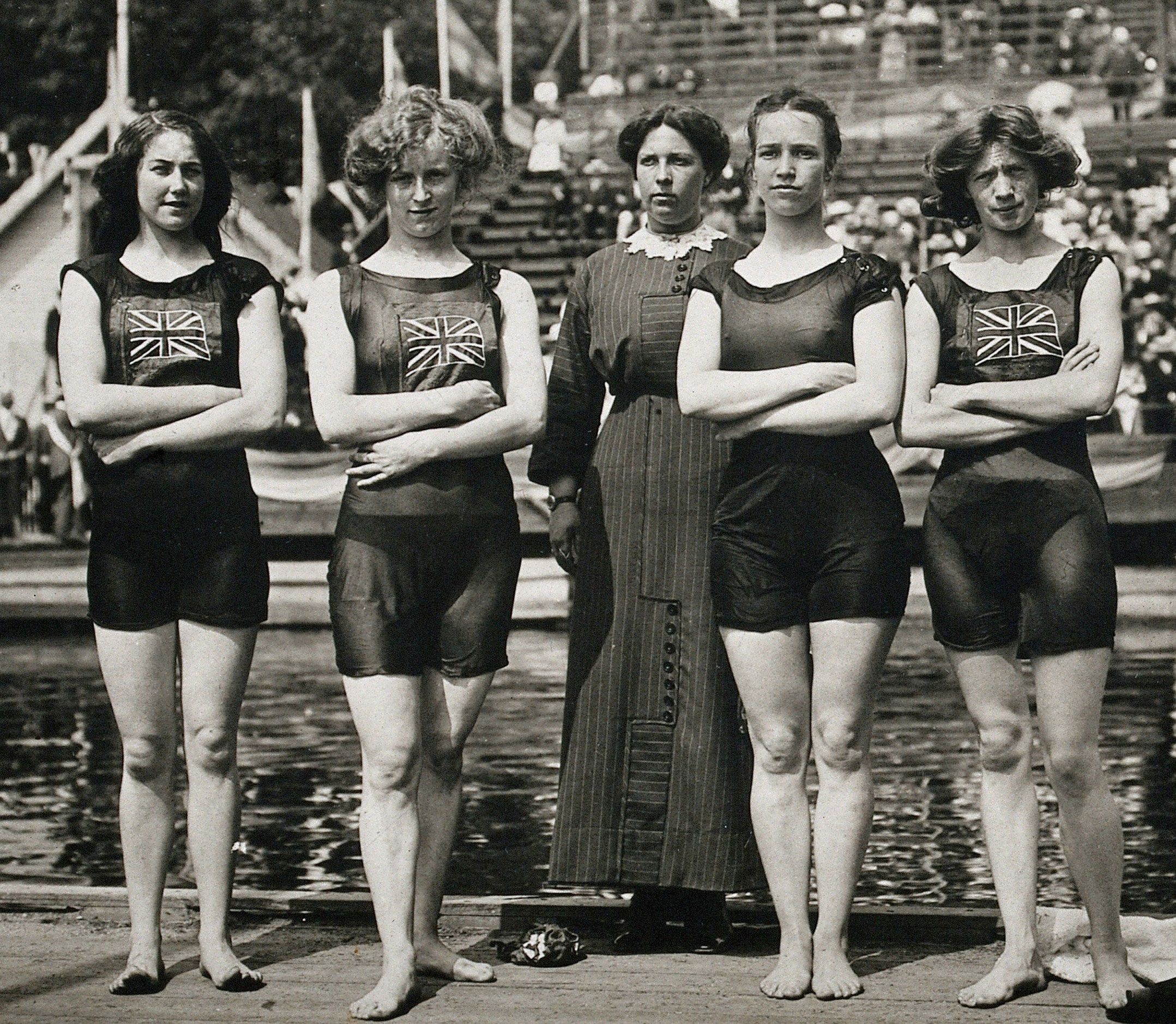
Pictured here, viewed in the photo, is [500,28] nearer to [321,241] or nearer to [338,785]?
[321,241]

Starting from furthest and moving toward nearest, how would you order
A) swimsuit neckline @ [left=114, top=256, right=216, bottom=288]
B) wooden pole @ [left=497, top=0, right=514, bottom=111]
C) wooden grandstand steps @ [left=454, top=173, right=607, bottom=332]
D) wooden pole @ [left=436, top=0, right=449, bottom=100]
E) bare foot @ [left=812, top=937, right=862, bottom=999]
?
wooden pole @ [left=497, top=0, right=514, bottom=111] < wooden pole @ [left=436, top=0, right=449, bottom=100] < wooden grandstand steps @ [left=454, top=173, right=607, bottom=332] < swimsuit neckline @ [left=114, top=256, right=216, bottom=288] < bare foot @ [left=812, top=937, right=862, bottom=999]

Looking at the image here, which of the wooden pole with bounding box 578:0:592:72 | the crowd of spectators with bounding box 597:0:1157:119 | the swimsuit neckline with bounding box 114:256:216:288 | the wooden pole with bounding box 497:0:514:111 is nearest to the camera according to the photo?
the swimsuit neckline with bounding box 114:256:216:288

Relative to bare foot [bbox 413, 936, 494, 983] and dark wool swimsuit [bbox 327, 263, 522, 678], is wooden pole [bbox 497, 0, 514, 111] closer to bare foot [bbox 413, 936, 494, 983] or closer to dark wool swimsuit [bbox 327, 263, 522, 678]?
dark wool swimsuit [bbox 327, 263, 522, 678]

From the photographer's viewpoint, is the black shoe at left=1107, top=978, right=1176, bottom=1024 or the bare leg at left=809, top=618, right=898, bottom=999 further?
the bare leg at left=809, top=618, right=898, bottom=999

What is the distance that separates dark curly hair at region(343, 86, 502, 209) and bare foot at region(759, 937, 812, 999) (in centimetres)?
194

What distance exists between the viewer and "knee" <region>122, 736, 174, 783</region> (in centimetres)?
452

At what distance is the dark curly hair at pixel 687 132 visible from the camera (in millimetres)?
4844

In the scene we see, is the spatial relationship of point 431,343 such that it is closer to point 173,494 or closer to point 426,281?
point 426,281

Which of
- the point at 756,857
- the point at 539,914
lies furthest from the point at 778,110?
the point at 539,914

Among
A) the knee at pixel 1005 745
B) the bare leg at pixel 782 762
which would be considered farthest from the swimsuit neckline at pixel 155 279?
the knee at pixel 1005 745

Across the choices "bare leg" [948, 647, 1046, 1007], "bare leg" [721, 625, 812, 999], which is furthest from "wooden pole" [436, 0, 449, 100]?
"bare leg" [948, 647, 1046, 1007]

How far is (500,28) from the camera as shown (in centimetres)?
2466

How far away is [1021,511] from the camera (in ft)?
14.2

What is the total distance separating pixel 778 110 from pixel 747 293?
1.41 ft
